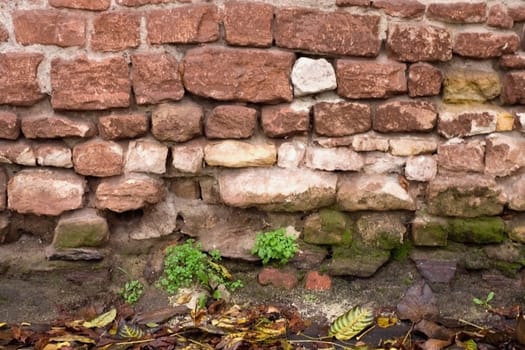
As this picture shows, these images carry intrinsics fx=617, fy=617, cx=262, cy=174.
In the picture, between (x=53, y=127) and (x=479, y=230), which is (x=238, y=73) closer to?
(x=53, y=127)

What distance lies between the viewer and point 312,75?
8.12 ft

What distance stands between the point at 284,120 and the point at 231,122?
215 millimetres

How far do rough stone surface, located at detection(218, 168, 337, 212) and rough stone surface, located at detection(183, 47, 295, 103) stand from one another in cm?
32

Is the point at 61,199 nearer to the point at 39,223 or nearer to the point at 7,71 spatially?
the point at 39,223

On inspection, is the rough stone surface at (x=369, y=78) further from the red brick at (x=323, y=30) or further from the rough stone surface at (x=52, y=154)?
the rough stone surface at (x=52, y=154)

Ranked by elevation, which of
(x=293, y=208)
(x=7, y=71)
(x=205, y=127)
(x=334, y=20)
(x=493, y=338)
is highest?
(x=334, y=20)

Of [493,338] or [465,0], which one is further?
[465,0]

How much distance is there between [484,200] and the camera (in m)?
2.55

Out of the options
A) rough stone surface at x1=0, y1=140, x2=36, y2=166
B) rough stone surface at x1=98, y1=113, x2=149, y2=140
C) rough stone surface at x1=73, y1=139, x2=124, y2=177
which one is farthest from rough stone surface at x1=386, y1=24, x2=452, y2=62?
rough stone surface at x1=0, y1=140, x2=36, y2=166

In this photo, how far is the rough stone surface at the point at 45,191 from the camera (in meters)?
2.54

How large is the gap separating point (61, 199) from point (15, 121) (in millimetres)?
364

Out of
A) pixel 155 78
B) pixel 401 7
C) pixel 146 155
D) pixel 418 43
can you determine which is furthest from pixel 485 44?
pixel 146 155

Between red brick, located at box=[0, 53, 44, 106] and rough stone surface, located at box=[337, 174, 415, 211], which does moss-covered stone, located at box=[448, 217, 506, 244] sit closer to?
rough stone surface, located at box=[337, 174, 415, 211]

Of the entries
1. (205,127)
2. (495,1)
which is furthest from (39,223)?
(495,1)
